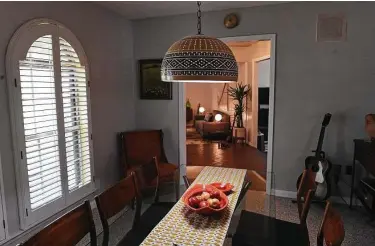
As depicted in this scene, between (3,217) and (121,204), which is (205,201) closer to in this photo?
(121,204)

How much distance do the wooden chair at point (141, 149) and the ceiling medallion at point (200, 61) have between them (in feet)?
7.30

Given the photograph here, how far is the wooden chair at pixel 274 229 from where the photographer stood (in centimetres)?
182

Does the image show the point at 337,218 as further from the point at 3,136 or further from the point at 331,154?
the point at 3,136

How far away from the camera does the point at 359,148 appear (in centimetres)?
295

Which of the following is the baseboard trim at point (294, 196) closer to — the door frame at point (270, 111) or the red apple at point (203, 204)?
the door frame at point (270, 111)

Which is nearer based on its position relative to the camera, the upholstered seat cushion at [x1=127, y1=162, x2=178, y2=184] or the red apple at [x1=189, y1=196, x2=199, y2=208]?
the red apple at [x1=189, y1=196, x2=199, y2=208]

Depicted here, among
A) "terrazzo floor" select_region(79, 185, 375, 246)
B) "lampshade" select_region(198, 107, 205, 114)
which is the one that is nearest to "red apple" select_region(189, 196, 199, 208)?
"terrazzo floor" select_region(79, 185, 375, 246)

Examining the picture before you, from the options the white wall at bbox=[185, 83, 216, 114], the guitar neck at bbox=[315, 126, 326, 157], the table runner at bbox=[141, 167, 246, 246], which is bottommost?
the table runner at bbox=[141, 167, 246, 246]

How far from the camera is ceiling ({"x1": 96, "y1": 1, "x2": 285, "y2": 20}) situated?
321 centimetres

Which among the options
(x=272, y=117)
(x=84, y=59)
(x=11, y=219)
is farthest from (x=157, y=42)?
(x=11, y=219)

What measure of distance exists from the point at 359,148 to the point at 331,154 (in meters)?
0.43

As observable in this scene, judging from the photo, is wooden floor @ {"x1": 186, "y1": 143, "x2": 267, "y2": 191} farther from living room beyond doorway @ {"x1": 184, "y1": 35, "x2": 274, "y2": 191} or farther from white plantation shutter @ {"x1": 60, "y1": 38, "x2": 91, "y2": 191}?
white plantation shutter @ {"x1": 60, "y1": 38, "x2": 91, "y2": 191}

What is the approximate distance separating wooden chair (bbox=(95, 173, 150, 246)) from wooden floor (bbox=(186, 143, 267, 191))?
236 centimetres

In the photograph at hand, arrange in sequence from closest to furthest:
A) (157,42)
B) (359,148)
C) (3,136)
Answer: (3,136)
(359,148)
(157,42)
